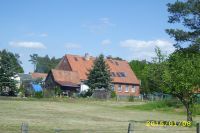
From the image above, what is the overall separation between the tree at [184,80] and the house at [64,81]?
166 feet

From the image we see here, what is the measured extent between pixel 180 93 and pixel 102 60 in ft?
160

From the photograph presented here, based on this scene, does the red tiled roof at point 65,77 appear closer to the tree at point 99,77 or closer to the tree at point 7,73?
the tree at point 99,77

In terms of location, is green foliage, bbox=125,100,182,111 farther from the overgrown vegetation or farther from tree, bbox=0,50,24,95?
tree, bbox=0,50,24,95

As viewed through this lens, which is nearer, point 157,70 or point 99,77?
point 157,70

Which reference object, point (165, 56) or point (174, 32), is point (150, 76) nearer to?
point (165, 56)

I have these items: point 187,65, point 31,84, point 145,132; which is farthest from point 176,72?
point 31,84

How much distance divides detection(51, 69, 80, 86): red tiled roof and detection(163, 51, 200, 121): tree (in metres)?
52.0

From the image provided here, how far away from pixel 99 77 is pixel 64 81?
8.95 m

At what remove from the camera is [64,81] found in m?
82.5

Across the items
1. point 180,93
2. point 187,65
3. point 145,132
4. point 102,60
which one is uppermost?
point 102,60

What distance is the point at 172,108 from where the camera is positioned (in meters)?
50.7

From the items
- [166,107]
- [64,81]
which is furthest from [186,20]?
[64,81]

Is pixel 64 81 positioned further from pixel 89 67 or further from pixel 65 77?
pixel 89 67

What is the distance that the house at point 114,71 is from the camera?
293 ft
